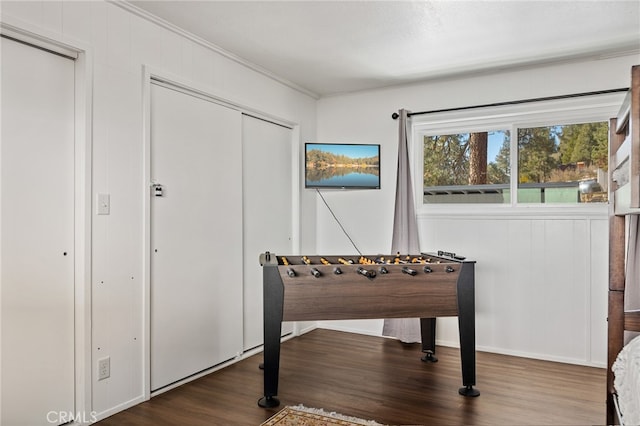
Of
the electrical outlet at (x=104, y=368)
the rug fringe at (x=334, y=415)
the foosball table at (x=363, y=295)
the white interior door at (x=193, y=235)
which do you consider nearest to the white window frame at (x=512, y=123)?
the foosball table at (x=363, y=295)

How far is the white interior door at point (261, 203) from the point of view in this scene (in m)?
4.01

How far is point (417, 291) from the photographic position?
3020 mm

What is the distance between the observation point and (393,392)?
9.98 ft

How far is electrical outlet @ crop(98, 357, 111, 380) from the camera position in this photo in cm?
264

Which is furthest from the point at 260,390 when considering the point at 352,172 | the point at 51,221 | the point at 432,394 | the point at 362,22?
the point at 362,22

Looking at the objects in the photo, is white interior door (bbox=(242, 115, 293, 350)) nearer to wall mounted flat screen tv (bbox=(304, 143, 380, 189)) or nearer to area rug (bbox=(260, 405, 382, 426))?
wall mounted flat screen tv (bbox=(304, 143, 380, 189))

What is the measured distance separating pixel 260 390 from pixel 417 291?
4.19ft

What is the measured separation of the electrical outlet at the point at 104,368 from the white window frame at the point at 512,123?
117 inches

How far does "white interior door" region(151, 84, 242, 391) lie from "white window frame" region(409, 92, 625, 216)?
5.92 feet

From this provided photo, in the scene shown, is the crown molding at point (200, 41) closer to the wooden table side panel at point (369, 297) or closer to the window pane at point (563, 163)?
the wooden table side panel at point (369, 297)

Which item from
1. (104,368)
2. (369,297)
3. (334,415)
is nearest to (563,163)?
(369,297)

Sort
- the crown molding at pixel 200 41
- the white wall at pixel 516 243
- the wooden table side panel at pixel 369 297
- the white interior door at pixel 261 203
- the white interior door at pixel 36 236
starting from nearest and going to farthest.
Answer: the white interior door at pixel 36 236 < the crown molding at pixel 200 41 < the wooden table side panel at pixel 369 297 < the white wall at pixel 516 243 < the white interior door at pixel 261 203

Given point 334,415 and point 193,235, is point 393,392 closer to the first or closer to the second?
point 334,415

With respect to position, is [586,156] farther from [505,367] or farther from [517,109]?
[505,367]
